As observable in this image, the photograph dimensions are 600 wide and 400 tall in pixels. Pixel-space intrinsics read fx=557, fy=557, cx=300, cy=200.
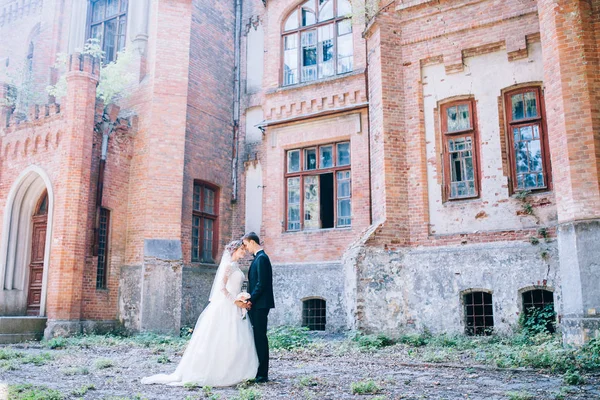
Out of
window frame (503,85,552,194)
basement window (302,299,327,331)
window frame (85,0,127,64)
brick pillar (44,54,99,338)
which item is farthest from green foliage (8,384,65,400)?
window frame (85,0,127,64)

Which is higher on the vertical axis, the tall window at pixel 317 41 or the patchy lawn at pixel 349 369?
the tall window at pixel 317 41

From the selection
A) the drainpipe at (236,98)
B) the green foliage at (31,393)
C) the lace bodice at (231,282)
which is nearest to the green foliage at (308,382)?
the lace bodice at (231,282)

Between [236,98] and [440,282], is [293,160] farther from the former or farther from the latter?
[440,282]

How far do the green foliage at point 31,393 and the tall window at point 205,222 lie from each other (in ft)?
28.7

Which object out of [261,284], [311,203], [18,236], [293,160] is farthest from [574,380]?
[18,236]

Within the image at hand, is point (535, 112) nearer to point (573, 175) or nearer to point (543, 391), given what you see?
point (573, 175)

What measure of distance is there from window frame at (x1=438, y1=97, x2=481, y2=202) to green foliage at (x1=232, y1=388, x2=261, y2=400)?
7.12 m

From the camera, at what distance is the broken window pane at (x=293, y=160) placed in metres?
15.1

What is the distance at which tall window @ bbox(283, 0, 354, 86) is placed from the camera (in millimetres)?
14766

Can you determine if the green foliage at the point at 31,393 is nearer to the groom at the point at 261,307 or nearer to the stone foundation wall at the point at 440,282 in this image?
the groom at the point at 261,307

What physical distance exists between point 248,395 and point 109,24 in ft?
47.7

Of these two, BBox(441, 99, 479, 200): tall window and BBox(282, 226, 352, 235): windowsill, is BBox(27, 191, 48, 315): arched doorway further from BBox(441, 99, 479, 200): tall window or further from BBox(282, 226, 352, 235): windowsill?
BBox(441, 99, 479, 200): tall window

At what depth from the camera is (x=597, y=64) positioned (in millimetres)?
9266

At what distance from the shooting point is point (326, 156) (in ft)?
48.2
